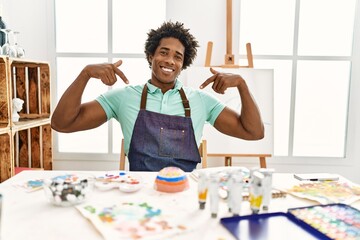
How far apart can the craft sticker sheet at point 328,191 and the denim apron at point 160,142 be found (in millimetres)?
586

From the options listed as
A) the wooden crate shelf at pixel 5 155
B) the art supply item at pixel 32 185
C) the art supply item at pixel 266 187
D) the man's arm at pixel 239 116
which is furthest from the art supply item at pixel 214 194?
the wooden crate shelf at pixel 5 155

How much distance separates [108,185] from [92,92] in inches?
70.0

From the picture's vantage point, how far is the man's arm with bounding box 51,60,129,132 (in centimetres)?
150

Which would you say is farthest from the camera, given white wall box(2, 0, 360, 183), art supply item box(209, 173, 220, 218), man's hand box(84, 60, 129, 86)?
white wall box(2, 0, 360, 183)

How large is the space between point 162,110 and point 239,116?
1.36 feet

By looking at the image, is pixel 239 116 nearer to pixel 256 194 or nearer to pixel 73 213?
pixel 256 194

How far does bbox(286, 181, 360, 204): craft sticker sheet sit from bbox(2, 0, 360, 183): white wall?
1.47 metres

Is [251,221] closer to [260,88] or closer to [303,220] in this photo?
[303,220]

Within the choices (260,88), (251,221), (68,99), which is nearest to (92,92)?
(68,99)

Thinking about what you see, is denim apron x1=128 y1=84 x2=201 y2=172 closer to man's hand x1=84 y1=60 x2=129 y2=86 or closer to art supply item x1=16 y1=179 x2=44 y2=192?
man's hand x1=84 y1=60 x2=129 y2=86

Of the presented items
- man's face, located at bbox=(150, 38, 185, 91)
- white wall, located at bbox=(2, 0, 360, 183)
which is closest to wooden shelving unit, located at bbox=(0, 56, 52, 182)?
white wall, located at bbox=(2, 0, 360, 183)

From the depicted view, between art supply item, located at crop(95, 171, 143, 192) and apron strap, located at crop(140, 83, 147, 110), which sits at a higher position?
apron strap, located at crop(140, 83, 147, 110)

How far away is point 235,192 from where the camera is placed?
0.87 metres

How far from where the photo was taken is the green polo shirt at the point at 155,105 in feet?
5.33
